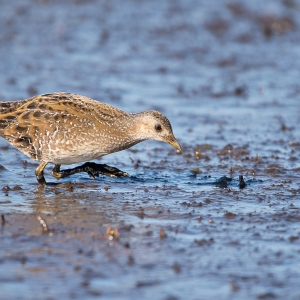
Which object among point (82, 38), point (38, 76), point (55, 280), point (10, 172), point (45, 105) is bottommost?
point (55, 280)

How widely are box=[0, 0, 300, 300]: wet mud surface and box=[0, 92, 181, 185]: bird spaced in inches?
18.4

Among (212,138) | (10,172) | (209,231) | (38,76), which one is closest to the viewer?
(209,231)

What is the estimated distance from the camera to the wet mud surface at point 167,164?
21.0 ft

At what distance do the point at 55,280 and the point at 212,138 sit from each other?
19.8ft

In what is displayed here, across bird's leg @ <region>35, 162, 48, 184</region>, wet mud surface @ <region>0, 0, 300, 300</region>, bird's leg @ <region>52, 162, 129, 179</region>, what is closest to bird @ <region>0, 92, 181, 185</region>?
bird's leg @ <region>35, 162, 48, 184</region>

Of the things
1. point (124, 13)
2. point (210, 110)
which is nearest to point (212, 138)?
point (210, 110)

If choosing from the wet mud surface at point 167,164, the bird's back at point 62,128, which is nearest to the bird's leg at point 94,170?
the wet mud surface at point 167,164

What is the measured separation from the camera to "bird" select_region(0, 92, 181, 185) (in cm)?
880

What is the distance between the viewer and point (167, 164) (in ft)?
34.3

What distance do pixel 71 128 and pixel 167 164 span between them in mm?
2058

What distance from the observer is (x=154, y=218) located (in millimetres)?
7938

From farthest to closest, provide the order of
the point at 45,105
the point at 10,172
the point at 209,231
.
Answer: the point at 10,172 → the point at 45,105 → the point at 209,231

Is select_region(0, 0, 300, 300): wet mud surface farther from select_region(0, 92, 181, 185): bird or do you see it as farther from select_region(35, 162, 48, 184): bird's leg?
select_region(0, 92, 181, 185): bird

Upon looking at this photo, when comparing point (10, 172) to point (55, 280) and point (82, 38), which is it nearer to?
point (55, 280)
